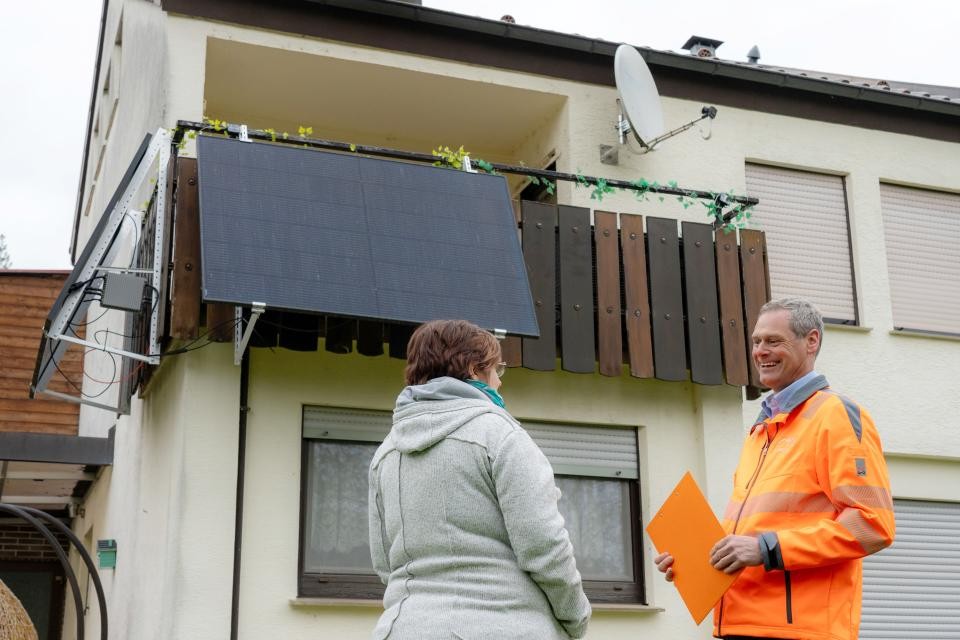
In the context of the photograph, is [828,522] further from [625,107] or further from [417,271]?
[625,107]

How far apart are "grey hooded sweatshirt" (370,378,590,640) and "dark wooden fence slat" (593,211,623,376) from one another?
17.3 ft

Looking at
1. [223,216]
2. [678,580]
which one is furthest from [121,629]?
[678,580]

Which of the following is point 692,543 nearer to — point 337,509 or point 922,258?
point 337,509

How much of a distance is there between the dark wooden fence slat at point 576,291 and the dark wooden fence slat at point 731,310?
3.62 ft

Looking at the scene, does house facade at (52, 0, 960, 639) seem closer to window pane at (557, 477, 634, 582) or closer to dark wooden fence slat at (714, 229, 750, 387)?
window pane at (557, 477, 634, 582)

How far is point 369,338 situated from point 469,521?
476cm

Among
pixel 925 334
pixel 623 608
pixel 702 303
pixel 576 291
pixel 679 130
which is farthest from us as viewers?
pixel 925 334

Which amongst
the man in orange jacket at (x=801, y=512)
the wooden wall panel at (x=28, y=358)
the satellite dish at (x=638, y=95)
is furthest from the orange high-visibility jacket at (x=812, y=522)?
the wooden wall panel at (x=28, y=358)

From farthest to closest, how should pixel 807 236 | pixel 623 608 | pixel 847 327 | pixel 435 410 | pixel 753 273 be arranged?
1. pixel 807 236
2. pixel 847 327
3. pixel 753 273
4. pixel 623 608
5. pixel 435 410

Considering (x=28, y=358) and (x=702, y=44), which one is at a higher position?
(x=702, y=44)

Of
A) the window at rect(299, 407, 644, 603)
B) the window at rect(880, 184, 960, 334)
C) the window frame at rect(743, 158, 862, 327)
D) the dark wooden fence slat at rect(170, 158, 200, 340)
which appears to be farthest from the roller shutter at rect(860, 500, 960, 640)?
the dark wooden fence slat at rect(170, 158, 200, 340)

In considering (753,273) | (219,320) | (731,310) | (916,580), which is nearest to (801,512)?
(219,320)

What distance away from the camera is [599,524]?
30.0 feet

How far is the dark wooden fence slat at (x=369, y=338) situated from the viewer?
8156 mm
